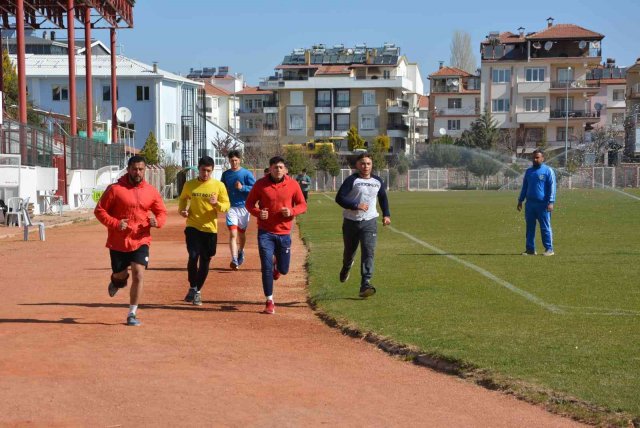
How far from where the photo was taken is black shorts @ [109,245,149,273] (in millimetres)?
11711

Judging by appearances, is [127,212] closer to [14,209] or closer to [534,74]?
[14,209]

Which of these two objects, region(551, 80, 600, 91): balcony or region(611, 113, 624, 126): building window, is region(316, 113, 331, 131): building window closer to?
region(551, 80, 600, 91): balcony

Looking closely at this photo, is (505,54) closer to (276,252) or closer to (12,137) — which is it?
(12,137)

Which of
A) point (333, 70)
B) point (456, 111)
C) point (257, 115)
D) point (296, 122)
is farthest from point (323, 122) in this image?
point (456, 111)

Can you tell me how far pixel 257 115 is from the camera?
12600 cm

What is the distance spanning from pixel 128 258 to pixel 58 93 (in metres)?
76.8

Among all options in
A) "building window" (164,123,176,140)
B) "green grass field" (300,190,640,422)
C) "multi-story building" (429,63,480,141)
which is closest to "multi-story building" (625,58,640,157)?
"multi-story building" (429,63,480,141)

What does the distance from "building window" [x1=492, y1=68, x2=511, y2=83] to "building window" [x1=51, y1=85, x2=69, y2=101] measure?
143 ft

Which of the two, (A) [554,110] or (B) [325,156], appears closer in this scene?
(B) [325,156]

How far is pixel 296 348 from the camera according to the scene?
10.5 meters

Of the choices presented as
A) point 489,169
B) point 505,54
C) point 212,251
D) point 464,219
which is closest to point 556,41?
point 505,54

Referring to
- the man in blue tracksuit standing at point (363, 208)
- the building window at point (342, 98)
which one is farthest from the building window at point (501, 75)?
the man in blue tracksuit standing at point (363, 208)

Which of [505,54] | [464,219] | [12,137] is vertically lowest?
[464,219]

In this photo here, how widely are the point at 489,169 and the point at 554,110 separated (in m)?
17.2
